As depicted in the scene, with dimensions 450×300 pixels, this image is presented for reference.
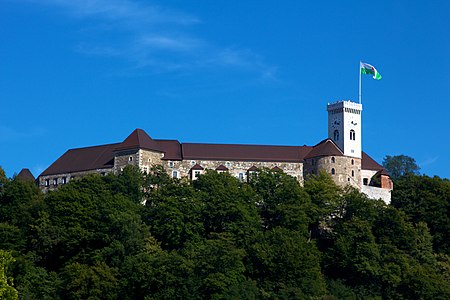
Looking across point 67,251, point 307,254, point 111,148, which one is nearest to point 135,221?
point 67,251

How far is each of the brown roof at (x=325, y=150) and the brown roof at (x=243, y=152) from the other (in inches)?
46.6

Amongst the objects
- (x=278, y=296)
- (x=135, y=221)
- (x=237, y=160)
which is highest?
(x=237, y=160)

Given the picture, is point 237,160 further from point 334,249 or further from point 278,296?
point 278,296

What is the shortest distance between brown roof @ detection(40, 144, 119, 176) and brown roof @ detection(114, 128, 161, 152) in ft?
7.84

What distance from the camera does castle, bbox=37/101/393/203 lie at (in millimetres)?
105375

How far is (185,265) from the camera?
82375 mm

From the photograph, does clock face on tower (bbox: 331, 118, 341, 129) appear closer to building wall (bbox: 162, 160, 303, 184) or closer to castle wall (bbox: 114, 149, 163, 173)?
building wall (bbox: 162, 160, 303, 184)

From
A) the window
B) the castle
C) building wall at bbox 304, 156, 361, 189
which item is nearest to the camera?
building wall at bbox 304, 156, 361, 189

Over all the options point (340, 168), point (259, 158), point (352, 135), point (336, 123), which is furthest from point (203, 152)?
point (352, 135)

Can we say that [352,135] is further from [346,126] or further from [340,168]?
[340,168]

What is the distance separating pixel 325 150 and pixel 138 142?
17.8 m

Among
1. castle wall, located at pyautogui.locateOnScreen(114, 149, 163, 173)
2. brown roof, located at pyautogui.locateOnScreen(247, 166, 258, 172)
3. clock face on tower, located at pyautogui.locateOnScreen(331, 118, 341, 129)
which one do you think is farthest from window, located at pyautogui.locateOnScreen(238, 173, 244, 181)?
clock face on tower, located at pyautogui.locateOnScreen(331, 118, 341, 129)

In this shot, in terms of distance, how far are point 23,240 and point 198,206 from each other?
14916mm

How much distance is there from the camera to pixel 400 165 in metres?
134
